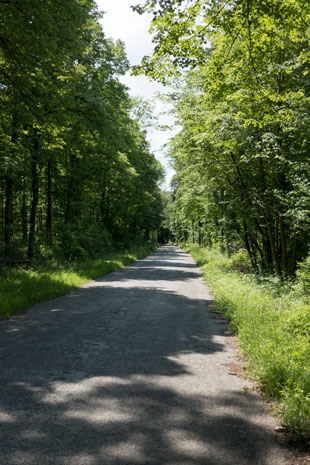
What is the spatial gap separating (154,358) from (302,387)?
7.78 feet

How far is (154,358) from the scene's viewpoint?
5406mm

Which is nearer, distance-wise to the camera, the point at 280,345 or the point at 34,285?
the point at 280,345

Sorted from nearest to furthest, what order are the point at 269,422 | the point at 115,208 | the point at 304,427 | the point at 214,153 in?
the point at 304,427 → the point at 269,422 → the point at 214,153 → the point at 115,208

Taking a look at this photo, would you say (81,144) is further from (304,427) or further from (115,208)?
(304,427)

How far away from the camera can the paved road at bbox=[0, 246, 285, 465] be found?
9.89 ft

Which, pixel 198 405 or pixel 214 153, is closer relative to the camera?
pixel 198 405

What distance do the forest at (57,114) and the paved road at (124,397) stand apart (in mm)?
7164

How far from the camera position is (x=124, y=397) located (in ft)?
13.1

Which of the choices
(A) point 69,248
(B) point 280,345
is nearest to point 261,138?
(B) point 280,345

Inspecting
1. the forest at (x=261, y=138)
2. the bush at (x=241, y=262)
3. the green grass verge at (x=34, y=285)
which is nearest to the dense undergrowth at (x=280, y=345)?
the forest at (x=261, y=138)

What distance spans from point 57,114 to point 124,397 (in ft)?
32.2

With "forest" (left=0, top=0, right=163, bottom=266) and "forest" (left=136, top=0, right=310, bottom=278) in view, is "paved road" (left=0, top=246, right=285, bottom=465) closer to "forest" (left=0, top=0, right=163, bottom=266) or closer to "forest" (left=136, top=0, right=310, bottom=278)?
"forest" (left=136, top=0, right=310, bottom=278)

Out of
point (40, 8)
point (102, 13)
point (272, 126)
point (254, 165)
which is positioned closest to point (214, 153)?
point (254, 165)

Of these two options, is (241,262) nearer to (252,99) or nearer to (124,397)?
(252,99)
